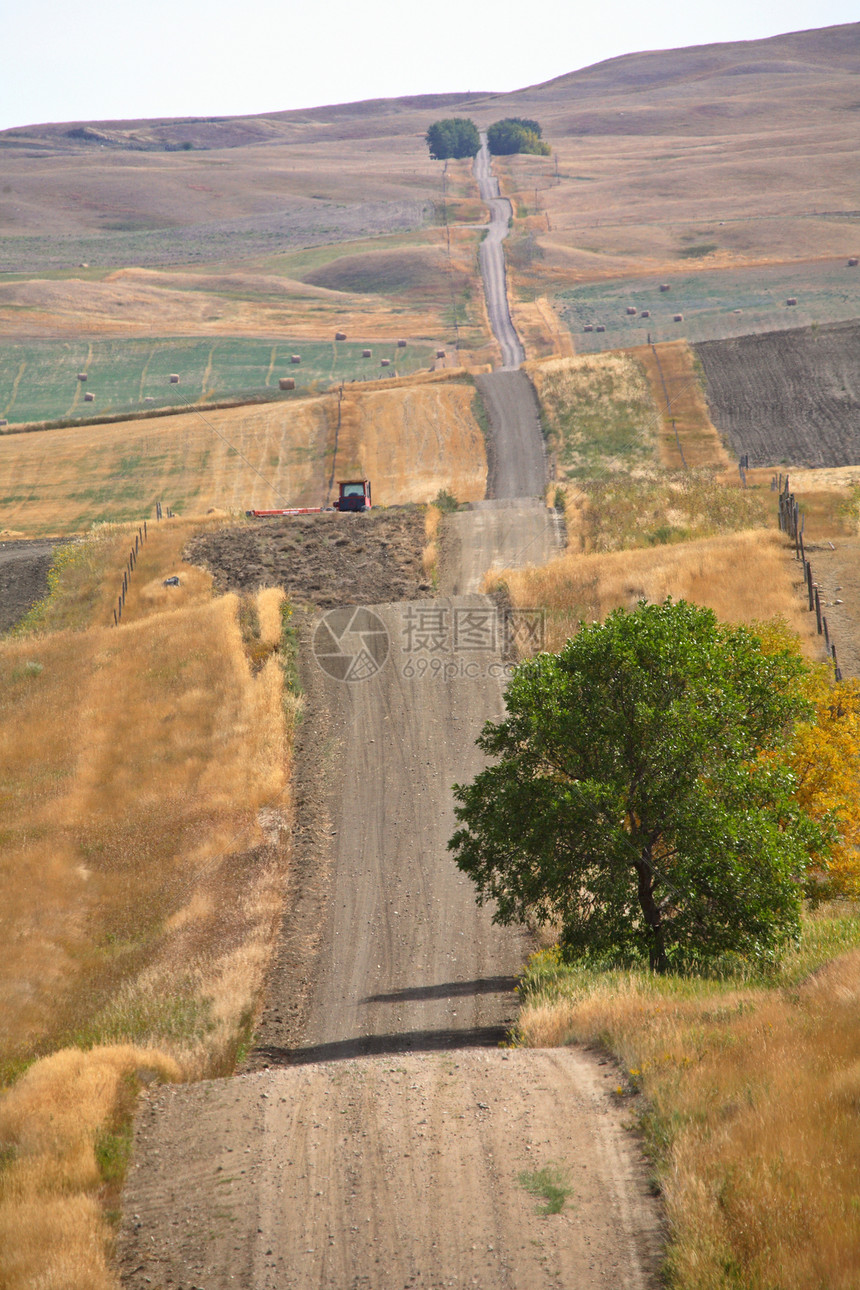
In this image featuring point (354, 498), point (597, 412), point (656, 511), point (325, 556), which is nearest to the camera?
point (325, 556)

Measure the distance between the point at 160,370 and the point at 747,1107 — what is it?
88.1 metres

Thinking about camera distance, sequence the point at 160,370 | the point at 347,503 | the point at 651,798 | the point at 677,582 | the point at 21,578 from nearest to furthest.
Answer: the point at 651,798 < the point at 677,582 < the point at 21,578 < the point at 347,503 < the point at 160,370

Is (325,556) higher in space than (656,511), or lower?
higher

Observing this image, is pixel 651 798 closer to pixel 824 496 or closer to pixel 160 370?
pixel 824 496

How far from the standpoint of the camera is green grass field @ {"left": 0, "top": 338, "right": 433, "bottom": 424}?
78688 mm

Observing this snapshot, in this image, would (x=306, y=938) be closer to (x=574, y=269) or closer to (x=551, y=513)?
(x=551, y=513)

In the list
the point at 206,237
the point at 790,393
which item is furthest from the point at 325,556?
the point at 206,237

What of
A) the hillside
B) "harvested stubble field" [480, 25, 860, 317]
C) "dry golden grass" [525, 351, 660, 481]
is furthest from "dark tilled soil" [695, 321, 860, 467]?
the hillside

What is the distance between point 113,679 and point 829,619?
25433mm

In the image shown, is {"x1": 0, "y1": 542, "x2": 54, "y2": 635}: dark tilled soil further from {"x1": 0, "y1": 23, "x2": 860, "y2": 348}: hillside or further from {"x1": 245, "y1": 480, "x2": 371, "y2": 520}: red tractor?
{"x1": 0, "y1": 23, "x2": 860, "y2": 348}: hillside

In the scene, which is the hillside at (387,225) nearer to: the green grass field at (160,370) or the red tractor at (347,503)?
the green grass field at (160,370)

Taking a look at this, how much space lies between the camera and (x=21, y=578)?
44281 mm

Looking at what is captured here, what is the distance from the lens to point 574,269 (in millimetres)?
115125

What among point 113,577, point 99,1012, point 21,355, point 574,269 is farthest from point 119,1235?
point 574,269
